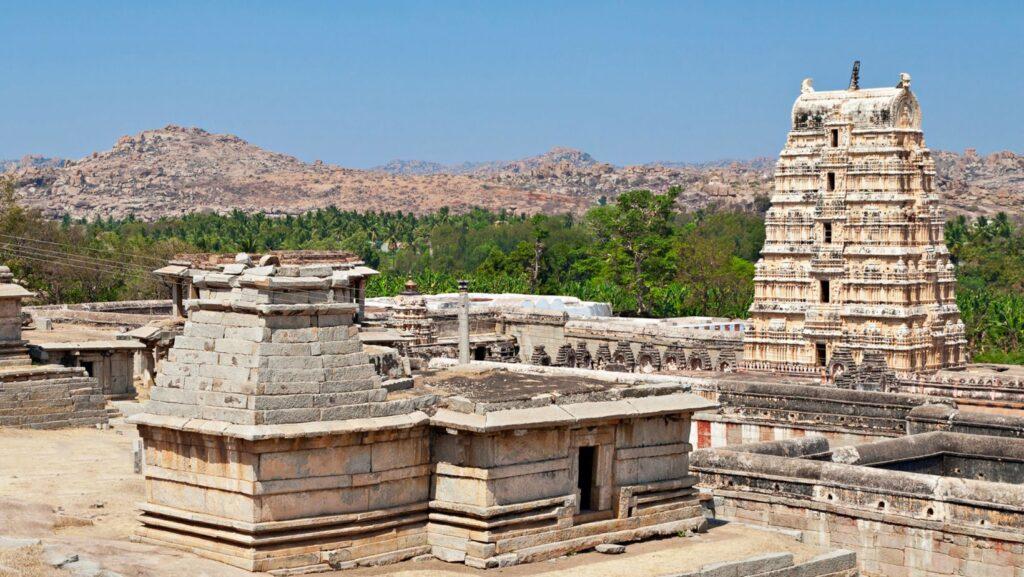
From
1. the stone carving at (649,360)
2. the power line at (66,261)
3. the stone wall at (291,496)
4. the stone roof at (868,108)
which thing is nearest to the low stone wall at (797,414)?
the stone wall at (291,496)

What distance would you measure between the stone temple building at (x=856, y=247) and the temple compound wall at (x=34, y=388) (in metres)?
22.4

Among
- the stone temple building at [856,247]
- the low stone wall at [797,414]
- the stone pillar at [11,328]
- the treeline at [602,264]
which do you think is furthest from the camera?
the treeline at [602,264]

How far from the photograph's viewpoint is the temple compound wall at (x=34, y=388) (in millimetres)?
27047

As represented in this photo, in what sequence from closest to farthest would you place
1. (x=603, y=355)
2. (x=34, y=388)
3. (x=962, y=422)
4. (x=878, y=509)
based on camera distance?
(x=878, y=509) → (x=962, y=422) → (x=34, y=388) → (x=603, y=355)

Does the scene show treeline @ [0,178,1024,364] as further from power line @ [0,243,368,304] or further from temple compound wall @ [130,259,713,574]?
temple compound wall @ [130,259,713,574]

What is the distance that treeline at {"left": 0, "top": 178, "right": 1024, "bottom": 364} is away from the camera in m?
64.8

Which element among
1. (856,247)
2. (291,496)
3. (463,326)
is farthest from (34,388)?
(856,247)

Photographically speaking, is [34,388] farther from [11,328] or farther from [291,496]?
[291,496]

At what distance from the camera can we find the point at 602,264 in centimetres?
7869

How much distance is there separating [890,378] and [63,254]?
135ft

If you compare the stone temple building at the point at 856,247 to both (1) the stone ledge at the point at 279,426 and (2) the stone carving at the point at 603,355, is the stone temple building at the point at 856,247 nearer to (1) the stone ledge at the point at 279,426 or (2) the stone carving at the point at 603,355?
(2) the stone carving at the point at 603,355

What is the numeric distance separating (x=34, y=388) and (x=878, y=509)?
14840 millimetres

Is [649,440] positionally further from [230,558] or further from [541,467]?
[230,558]

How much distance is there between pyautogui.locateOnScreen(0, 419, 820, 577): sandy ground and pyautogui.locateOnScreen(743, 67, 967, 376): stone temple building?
2682 cm
